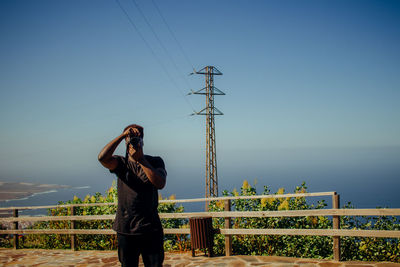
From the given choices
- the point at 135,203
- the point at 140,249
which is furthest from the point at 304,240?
the point at 135,203

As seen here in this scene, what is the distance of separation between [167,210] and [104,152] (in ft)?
20.8

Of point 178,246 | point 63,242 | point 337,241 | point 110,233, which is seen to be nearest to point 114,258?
point 110,233

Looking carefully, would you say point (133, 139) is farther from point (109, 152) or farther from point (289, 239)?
point (289, 239)

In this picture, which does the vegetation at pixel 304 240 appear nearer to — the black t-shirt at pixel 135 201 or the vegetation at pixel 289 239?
the vegetation at pixel 289 239

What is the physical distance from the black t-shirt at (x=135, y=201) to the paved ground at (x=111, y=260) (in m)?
3.77

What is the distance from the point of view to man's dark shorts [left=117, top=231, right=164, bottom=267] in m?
3.40

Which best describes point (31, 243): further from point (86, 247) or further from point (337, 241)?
point (337, 241)

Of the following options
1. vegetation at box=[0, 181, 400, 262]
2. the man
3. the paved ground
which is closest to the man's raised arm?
the man

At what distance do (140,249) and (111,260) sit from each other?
471 centimetres

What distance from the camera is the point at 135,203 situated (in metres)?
3.39

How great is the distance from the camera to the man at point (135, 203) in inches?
131

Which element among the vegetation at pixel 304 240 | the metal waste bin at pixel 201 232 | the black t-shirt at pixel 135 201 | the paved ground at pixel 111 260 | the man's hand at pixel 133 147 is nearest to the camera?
the man's hand at pixel 133 147

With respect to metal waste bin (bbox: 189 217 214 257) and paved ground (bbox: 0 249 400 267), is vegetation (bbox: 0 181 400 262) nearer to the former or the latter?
paved ground (bbox: 0 249 400 267)

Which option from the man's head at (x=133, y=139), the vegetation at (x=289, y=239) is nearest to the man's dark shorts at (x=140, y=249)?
the man's head at (x=133, y=139)
